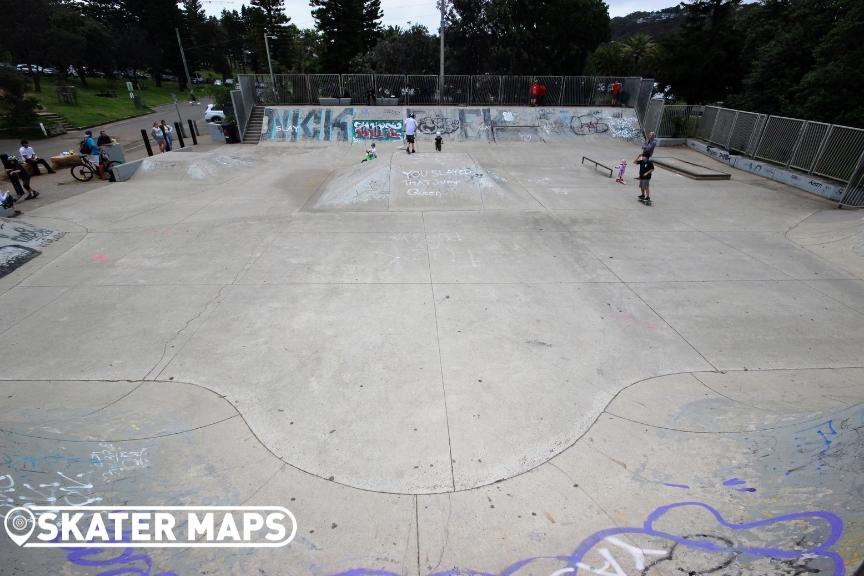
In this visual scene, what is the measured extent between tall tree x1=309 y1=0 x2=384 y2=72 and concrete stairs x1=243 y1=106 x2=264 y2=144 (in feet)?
106

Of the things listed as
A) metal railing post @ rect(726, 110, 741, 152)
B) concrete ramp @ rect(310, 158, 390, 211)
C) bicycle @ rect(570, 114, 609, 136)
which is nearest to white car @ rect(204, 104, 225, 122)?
concrete ramp @ rect(310, 158, 390, 211)

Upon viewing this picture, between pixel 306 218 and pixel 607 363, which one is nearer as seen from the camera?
pixel 607 363

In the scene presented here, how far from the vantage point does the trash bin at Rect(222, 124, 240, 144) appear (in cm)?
2327

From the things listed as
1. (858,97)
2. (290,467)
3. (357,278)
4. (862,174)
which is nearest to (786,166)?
(862,174)

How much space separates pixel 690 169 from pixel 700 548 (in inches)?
687

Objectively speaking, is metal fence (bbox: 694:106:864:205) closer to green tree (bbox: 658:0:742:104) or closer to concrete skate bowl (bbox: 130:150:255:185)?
concrete skate bowl (bbox: 130:150:255:185)

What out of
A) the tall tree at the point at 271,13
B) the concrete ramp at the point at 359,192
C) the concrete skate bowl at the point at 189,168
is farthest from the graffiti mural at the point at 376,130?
the tall tree at the point at 271,13

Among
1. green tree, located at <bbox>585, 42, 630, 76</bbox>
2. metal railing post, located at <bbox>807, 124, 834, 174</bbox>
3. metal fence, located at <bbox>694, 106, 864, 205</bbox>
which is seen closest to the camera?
metal fence, located at <bbox>694, 106, 864, 205</bbox>

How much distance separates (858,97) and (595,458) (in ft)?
104

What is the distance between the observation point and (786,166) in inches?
623

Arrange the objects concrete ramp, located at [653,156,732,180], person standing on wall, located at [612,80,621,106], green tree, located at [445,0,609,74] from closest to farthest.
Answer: concrete ramp, located at [653,156,732,180], person standing on wall, located at [612,80,621,106], green tree, located at [445,0,609,74]

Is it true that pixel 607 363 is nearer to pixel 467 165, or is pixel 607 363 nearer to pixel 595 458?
pixel 595 458

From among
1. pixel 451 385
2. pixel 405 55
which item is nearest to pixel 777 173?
pixel 451 385

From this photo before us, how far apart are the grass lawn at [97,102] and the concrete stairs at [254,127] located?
17.5 metres
